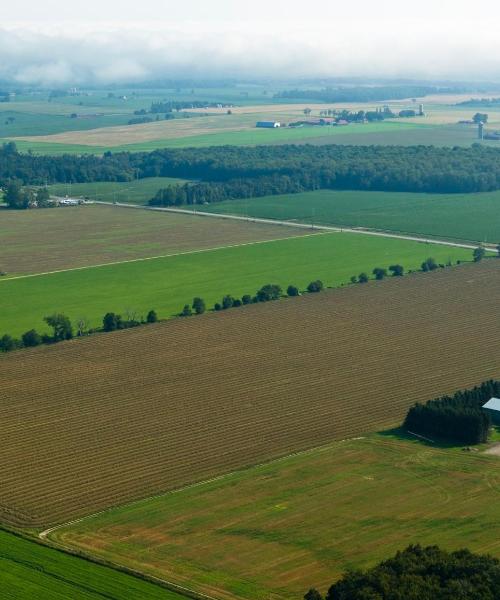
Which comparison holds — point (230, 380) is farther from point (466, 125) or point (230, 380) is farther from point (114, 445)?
point (466, 125)

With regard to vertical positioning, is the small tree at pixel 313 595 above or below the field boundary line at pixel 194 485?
above

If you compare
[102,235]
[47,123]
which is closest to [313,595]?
[102,235]

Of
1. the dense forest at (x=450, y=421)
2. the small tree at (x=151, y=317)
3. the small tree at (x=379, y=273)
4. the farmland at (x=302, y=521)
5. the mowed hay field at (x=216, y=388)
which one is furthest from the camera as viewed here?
the small tree at (x=379, y=273)

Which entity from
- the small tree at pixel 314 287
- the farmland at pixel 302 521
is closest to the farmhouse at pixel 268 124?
the small tree at pixel 314 287

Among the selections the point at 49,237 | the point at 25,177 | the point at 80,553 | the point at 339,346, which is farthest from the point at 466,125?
the point at 80,553

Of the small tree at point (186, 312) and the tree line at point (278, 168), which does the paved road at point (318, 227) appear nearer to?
the tree line at point (278, 168)
